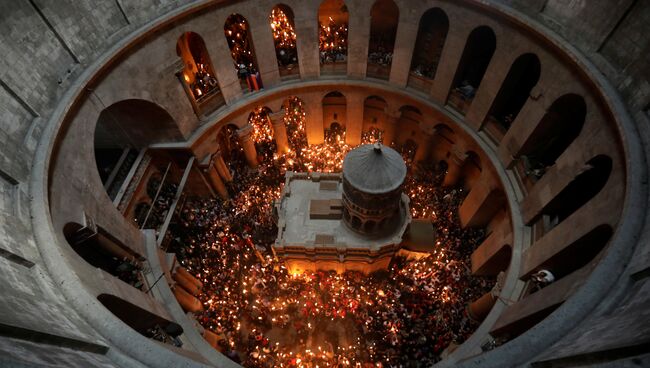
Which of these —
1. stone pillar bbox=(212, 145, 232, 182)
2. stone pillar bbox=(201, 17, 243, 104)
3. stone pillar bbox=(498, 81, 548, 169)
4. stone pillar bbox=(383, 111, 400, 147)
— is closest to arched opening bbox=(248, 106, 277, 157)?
stone pillar bbox=(212, 145, 232, 182)

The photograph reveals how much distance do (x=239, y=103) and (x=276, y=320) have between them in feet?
39.4

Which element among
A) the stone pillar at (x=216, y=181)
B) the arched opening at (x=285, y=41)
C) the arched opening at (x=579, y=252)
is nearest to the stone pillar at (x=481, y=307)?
the arched opening at (x=579, y=252)

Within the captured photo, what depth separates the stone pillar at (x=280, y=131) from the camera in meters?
23.3

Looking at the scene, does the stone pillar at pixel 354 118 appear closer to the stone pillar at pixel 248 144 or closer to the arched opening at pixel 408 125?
the arched opening at pixel 408 125

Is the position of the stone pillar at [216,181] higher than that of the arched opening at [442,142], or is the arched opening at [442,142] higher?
the arched opening at [442,142]

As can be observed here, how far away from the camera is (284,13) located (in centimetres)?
2308

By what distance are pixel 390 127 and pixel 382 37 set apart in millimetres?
5817

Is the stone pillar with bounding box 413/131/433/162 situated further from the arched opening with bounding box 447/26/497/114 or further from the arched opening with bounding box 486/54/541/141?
the arched opening with bounding box 486/54/541/141

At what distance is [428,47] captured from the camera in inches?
892

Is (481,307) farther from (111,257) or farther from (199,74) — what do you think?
(199,74)

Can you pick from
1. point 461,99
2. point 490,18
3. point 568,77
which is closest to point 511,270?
point 568,77

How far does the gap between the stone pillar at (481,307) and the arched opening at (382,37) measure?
13.1 m

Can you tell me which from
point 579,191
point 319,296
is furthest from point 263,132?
point 579,191

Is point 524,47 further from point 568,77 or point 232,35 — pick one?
point 232,35
